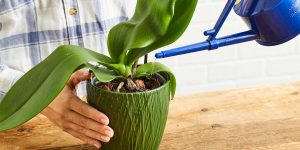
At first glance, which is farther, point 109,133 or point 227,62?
point 227,62

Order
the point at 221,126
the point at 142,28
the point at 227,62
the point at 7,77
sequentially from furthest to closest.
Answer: the point at 227,62
the point at 7,77
the point at 221,126
the point at 142,28

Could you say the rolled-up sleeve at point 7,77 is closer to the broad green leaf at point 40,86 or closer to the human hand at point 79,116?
the human hand at point 79,116

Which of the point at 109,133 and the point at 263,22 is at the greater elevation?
the point at 263,22

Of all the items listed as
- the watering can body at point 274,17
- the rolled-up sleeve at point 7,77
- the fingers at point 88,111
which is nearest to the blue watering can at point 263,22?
the watering can body at point 274,17

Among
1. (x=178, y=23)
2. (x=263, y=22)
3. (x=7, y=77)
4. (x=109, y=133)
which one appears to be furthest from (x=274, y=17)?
(x=7, y=77)

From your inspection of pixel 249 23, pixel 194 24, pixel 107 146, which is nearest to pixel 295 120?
pixel 249 23

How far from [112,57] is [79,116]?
111mm

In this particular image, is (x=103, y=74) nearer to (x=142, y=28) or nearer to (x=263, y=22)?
(x=142, y=28)

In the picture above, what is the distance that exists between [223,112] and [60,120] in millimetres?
322

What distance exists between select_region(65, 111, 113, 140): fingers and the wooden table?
0.32ft

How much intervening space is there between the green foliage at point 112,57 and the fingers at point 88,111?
0.06 meters

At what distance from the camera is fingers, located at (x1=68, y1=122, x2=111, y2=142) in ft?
2.20

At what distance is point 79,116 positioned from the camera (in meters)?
0.70

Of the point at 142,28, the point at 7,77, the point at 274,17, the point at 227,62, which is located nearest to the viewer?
the point at 142,28
